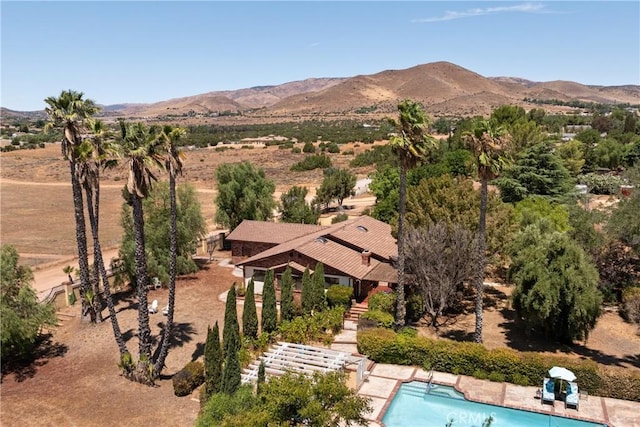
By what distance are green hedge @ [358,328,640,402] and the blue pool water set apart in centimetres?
171

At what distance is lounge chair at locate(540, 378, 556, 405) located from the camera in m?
22.0

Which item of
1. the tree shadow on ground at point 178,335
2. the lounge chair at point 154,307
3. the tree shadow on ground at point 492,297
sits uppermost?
the lounge chair at point 154,307

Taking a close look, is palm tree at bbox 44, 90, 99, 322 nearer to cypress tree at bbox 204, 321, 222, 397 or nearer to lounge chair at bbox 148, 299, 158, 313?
lounge chair at bbox 148, 299, 158, 313

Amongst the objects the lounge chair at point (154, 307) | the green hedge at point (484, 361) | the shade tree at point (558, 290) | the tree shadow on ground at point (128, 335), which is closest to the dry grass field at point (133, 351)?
the tree shadow on ground at point (128, 335)

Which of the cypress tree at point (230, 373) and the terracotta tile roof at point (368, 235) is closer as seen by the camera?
the cypress tree at point (230, 373)

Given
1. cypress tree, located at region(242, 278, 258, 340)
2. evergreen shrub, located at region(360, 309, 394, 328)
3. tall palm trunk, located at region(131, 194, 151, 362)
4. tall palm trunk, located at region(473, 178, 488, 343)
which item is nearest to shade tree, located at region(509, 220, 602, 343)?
tall palm trunk, located at region(473, 178, 488, 343)

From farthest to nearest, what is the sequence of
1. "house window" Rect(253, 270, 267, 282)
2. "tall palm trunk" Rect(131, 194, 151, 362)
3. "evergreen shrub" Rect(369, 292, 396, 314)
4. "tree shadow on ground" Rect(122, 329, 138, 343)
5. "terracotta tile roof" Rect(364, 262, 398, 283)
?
"house window" Rect(253, 270, 267, 282) < "terracotta tile roof" Rect(364, 262, 398, 283) < "evergreen shrub" Rect(369, 292, 396, 314) < "tree shadow on ground" Rect(122, 329, 138, 343) < "tall palm trunk" Rect(131, 194, 151, 362)

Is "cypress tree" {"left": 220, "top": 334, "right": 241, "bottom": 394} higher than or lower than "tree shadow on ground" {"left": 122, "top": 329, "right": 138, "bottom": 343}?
higher

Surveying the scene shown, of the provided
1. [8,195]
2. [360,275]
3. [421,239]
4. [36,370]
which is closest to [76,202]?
[36,370]

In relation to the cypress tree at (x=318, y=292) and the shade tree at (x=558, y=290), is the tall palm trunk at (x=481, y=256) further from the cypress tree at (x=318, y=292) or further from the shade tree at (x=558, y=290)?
the cypress tree at (x=318, y=292)

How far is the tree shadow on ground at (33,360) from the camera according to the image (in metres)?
25.8

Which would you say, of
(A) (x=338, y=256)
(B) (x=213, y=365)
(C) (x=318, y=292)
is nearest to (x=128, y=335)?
(B) (x=213, y=365)

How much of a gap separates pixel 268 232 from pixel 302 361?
18.0 m

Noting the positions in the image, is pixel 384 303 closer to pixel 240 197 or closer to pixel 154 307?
pixel 154 307
